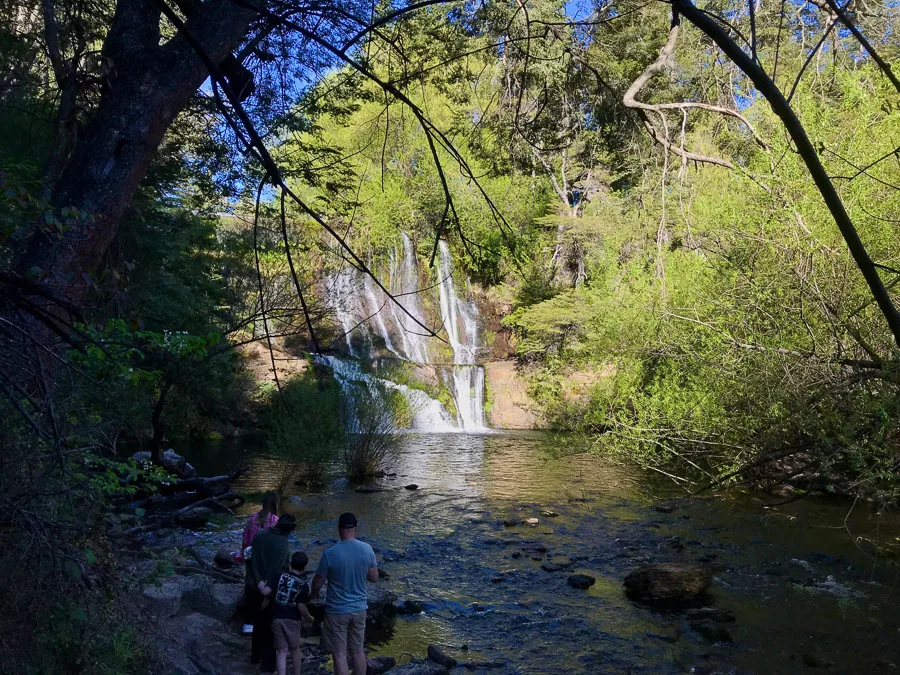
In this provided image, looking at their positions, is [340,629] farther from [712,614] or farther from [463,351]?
[463,351]

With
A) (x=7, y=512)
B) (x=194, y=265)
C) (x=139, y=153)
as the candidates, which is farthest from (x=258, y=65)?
(x=194, y=265)

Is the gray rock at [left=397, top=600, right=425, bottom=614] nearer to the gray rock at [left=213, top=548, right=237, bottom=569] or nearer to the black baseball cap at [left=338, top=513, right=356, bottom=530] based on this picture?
the gray rock at [left=213, top=548, right=237, bottom=569]

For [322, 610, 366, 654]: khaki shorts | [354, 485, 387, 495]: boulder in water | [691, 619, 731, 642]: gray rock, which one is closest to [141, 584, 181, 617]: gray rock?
[322, 610, 366, 654]: khaki shorts

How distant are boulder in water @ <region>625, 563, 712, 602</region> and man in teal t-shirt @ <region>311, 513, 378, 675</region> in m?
4.55

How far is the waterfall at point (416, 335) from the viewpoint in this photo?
2483 cm

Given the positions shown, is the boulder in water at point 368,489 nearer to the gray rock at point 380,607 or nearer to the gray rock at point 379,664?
the gray rock at point 380,607

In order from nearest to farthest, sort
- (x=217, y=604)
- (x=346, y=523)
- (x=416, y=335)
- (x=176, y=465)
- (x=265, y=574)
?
(x=346, y=523) → (x=265, y=574) → (x=217, y=604) → (x=176, y=465) → (x=416, y=335)

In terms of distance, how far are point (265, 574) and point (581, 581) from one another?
4.96 metres

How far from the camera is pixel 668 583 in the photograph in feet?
28.8

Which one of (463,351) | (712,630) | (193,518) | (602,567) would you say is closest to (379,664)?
(712,630)

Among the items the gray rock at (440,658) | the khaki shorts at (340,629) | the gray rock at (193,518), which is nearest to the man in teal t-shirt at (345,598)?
the khaki shorts at (340,629)

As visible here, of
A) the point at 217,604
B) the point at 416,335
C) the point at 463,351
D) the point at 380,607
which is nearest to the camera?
the point at 217,604

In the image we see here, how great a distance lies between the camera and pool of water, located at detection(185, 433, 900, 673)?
7363 mm

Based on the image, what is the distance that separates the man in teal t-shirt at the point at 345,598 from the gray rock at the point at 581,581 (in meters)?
4.37
